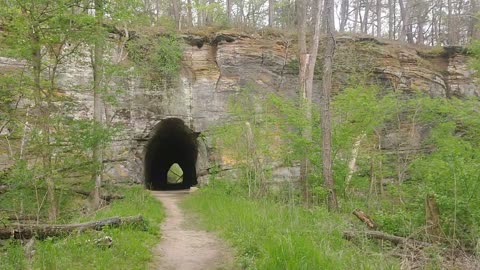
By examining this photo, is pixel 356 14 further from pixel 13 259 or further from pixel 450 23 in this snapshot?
pixel 13 259

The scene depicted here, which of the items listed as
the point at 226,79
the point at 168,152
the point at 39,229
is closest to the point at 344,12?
the point at 226,79

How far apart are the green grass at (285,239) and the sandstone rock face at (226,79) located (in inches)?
377

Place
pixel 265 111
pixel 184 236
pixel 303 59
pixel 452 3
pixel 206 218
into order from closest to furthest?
pixel 184 236 → pixel 206 218 → pixel 265 111 → pixel 303 59 → pixel 452 3

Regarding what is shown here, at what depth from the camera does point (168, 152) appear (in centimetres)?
2816

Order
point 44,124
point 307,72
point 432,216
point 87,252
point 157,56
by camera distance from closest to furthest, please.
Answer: point 87,252, point 432,216, point 44,124, point 307,72, point 157,56

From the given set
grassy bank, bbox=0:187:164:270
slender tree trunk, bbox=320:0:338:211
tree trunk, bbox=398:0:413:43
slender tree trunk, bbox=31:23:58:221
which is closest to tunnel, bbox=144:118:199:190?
slender tree trunk, bbox=31:23:58:221

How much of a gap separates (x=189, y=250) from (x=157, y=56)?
14.2 m

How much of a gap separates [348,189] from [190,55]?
11.4 metres

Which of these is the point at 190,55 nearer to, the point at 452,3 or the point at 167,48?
the point at 167,48

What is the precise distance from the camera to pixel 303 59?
Result: 627 inches

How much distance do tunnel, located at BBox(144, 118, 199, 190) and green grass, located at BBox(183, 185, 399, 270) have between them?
34.5ft

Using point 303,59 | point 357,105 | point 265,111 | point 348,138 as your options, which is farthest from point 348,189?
point 303,59

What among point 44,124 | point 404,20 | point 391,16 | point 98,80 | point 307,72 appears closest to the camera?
point 44,124

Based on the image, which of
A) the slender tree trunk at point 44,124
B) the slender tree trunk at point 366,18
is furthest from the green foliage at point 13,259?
the slender tree trunk at point 366,18
